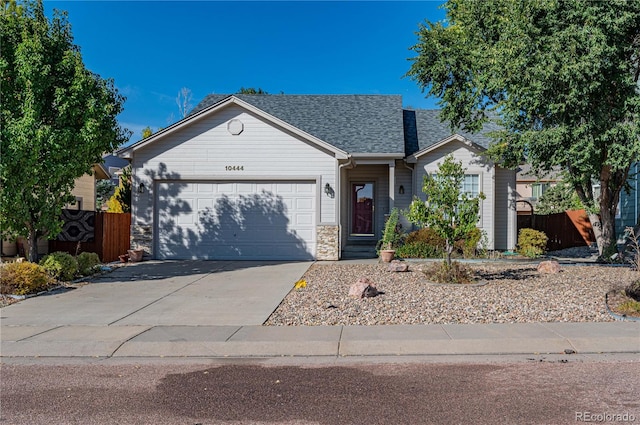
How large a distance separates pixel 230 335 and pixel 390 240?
9118 mm

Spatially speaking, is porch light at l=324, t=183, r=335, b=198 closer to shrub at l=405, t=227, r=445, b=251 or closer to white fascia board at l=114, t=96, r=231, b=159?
shrub at l=405, t=227, r=445, b=251

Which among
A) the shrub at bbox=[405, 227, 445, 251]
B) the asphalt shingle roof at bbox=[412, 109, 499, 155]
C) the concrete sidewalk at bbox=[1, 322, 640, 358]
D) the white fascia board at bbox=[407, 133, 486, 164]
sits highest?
the asphalt shingle roof at bbox=[412, 109, 499, 155]

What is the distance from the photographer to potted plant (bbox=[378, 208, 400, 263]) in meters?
14.5

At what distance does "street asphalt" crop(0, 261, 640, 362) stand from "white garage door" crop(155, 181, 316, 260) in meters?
6.20

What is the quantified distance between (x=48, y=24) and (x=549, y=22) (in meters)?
12.4

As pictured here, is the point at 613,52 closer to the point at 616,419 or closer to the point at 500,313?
the point at 500,313

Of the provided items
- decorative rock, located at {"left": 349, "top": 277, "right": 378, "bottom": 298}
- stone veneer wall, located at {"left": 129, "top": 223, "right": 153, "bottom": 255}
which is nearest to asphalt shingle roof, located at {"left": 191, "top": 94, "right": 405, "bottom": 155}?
stone veneer wall, located at {"left": 129, "top": 223, "right": 153, "bottom": 255}

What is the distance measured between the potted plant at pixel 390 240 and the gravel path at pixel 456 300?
94.5 inches

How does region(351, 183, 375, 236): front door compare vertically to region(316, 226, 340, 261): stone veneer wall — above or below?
above

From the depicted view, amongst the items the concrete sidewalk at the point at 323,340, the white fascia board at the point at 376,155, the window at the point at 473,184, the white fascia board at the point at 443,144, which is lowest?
the concrete sidewalk at the point at 323,340

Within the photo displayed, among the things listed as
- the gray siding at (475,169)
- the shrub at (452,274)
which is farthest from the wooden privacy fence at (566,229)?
the shrub at (452,274)

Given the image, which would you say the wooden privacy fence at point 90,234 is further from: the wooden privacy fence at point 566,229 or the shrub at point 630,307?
the wooden privacy fence at point 566,229

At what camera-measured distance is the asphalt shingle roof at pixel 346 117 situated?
1733 cm

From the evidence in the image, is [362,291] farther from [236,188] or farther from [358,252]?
[358,252]
